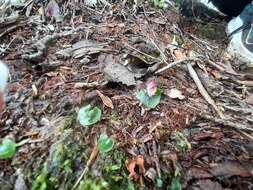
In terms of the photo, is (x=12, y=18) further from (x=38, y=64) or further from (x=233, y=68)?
(x=233, y=68)

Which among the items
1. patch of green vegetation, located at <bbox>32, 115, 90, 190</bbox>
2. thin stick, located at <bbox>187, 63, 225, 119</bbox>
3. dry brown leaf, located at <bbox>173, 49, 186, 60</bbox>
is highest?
thin stick, located at <bbox>187, 63, 225, 119</bbox>

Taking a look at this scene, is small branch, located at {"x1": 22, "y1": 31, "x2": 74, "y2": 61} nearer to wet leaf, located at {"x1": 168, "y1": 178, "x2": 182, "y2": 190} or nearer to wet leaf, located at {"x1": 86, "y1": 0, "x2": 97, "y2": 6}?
wet leaf, located at {"x1": 86, "y1": 0, "x2": 97, "y2": 6}

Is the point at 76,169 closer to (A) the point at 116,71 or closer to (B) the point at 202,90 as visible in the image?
(A) the point at 116,71

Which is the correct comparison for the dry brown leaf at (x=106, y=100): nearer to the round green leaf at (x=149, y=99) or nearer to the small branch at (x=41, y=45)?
the round green leaf at (x=149, y=99)

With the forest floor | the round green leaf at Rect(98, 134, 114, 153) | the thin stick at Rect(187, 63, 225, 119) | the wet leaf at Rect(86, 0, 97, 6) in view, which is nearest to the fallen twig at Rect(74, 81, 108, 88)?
the forest floor

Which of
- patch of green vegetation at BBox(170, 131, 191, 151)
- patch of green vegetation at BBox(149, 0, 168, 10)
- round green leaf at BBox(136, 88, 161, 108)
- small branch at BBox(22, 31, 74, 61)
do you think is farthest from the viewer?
patch of green vegetation at BBox(149, 0, 168, 10)

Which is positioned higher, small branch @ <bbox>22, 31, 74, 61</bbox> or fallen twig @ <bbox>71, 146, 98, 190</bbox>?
small branch @ <bbox>22, 31, 74, 61</bbox>

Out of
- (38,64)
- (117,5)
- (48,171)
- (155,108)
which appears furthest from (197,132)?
(117,5)
